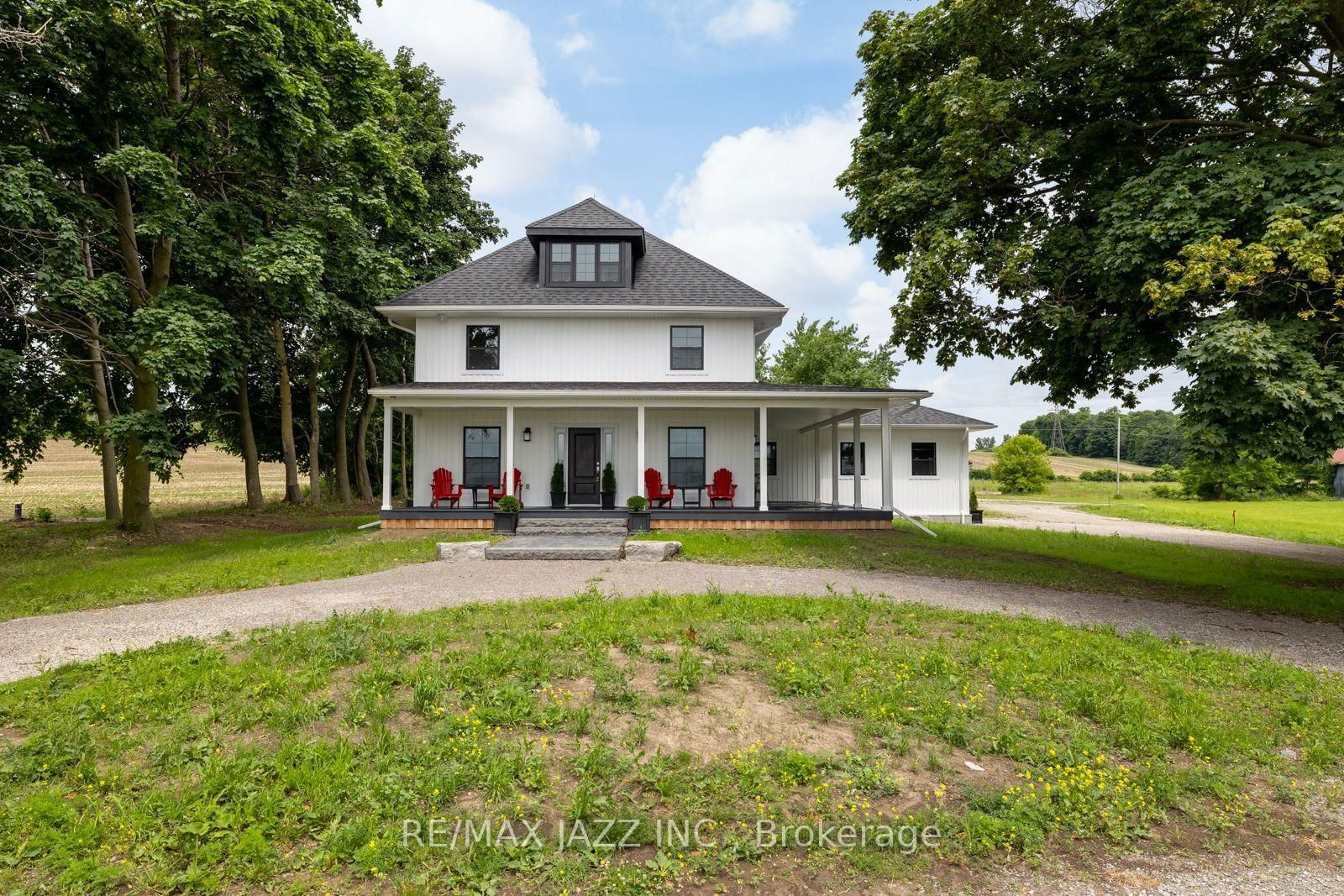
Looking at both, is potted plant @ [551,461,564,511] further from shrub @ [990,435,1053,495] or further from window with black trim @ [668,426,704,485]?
shrub @ [990,435,1053,495]

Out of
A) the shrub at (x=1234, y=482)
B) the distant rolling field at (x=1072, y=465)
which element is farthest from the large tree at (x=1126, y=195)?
the distant rolling field at (x=1072, y=465)

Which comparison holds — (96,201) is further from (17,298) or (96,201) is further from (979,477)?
(979,477)

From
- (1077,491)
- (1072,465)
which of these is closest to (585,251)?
(1077,491)

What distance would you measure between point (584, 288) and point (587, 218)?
7.36ft

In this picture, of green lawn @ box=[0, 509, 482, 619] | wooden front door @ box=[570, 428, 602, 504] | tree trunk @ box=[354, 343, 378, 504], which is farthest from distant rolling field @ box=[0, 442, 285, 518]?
wooden front door @ box=[570, 428, 602, 504]

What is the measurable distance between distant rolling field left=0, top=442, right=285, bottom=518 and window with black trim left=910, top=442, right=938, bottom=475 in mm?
24820

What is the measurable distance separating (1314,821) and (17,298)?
64.3 feet

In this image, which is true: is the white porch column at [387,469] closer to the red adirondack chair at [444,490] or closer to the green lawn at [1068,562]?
the red adirondack chair at [444,490]

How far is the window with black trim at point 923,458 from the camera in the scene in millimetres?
21406

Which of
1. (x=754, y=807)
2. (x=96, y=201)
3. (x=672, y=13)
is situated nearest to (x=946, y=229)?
(x=672, y=13)

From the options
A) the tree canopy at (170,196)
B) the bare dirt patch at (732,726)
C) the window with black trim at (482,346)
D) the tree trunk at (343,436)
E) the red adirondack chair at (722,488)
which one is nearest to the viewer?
the bare dirt patch at (732,726)

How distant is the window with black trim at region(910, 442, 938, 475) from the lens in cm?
2141

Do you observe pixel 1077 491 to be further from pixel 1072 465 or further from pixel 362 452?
pixel 362 452

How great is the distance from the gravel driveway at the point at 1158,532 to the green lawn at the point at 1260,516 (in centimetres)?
87
